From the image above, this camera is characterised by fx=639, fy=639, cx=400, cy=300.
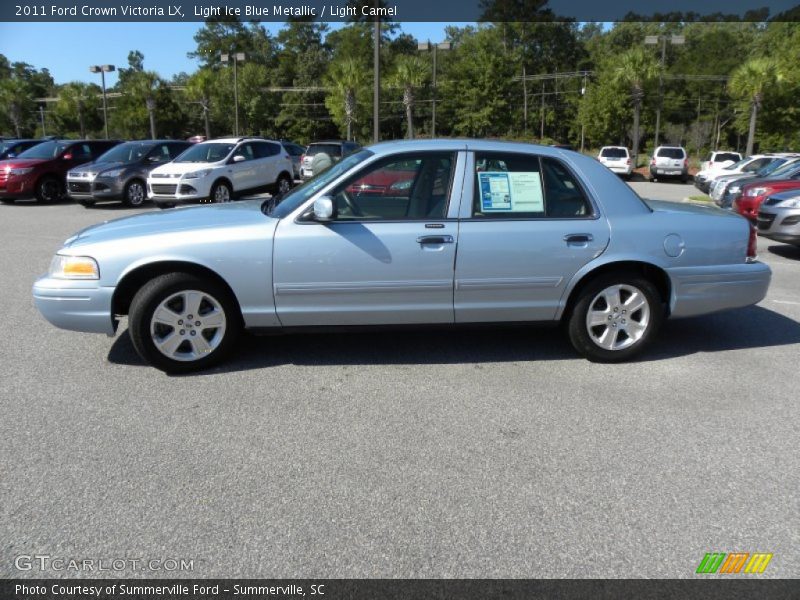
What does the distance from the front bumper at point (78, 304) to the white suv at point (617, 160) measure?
28.4 m

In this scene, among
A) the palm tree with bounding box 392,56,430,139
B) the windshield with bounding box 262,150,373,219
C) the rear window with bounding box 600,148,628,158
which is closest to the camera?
the windshield with bounding box 262,150,373,219

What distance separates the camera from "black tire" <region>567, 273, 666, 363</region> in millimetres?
4801

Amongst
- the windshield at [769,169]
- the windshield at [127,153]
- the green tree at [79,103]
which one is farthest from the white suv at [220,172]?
the green tree at [79,103]

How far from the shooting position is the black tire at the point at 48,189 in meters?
17.3

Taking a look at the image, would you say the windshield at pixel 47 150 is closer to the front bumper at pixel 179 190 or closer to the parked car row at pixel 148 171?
the parked car row at pixel 148 171

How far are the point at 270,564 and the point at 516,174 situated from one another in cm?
324

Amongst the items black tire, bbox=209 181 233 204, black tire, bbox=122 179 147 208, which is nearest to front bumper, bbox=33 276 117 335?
black tire, bbox=209 181 233 204

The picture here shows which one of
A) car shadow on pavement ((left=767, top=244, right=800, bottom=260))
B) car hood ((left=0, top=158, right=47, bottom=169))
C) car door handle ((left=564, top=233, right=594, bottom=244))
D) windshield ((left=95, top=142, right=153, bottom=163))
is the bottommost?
car shadow on pavement ((left=767, top=244, right=800, bottom=260))

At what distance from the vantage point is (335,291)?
4535mm

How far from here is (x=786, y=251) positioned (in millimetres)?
10484

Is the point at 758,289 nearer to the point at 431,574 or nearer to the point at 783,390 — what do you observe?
the point at 783,390

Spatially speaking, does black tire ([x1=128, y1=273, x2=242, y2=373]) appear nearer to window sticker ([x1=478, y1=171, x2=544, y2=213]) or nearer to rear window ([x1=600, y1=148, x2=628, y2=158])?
window sticker ([x1=478, y1=171, x2=544, y2=213])

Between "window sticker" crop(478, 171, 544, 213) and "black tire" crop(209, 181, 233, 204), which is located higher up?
"window sticker" crop(478, 171, 544, 213)

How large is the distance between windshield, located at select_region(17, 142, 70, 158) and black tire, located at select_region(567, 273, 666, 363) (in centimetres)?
1736
